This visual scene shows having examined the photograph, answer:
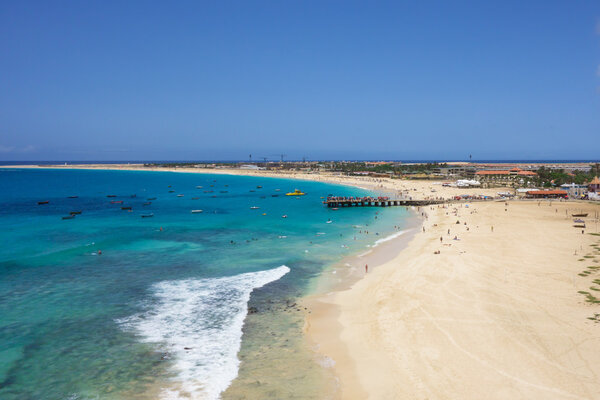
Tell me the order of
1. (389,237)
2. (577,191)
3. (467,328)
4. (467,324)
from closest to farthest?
1. (467,328)
2. (467,324)
3. (389,237)
4. (577,191)

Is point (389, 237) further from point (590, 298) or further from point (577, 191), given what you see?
point (577, 191)

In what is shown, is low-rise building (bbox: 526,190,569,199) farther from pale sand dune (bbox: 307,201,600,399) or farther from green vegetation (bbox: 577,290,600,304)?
green vegetation (bbox: 577,290,600,304)

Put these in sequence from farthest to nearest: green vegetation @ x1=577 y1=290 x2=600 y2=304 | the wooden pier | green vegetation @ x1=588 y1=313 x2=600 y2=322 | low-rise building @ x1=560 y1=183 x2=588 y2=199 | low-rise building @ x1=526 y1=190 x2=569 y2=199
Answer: the wooden pier → low-rise building @ x1=526 y1=190 x2=569 y2=199 → low-rise building @ x1=560 y1=183 x2=588 y2=199 → green vegetation @ x1=577 y1=290 x2=600 y2=304 → green vegetation @ x1=588 y1=313 x2=600 y2=322

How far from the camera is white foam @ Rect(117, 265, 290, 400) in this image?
1686cm

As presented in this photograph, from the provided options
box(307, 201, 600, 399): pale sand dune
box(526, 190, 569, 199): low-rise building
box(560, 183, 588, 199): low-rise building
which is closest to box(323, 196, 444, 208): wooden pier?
box(526, 190, 569, 199): low-rise building

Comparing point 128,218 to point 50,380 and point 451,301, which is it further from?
point 451,301

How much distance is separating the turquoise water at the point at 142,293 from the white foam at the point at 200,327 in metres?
0.06

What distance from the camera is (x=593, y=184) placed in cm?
7238

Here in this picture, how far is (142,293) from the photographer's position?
2720 cm

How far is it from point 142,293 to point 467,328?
21246mm

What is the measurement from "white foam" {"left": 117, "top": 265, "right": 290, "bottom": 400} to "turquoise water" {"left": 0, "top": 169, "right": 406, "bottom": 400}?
6 centimetres

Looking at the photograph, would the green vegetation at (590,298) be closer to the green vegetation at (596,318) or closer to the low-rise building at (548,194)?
the green vegetation at (596,318)

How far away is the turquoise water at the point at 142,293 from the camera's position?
17.3 metres

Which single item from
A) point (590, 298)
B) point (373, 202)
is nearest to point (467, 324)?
point (590, 298)
